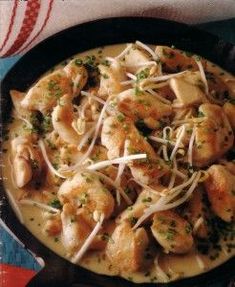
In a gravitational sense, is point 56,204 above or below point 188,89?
below


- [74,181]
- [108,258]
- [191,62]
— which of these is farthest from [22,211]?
[191,62]

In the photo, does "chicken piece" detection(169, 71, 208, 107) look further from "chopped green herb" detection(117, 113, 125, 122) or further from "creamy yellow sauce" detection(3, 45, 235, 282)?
"creamy yellow sauce" detection(3, 45, 235, 282)

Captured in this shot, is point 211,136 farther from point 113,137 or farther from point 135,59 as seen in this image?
point 135,59

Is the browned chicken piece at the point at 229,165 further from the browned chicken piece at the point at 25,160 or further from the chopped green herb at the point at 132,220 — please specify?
the browned chicken piece at the point at 25,160

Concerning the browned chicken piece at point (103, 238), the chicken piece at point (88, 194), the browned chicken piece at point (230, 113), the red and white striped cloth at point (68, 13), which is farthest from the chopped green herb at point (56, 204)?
the red and white striped cloth at point (68, 13)

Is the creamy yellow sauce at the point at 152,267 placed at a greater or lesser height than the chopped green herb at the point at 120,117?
lesser

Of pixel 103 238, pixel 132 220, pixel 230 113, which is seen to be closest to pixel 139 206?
pixel 132 220
